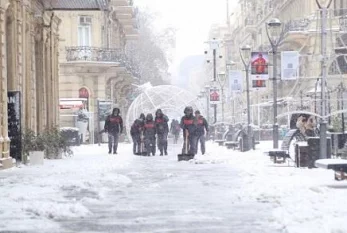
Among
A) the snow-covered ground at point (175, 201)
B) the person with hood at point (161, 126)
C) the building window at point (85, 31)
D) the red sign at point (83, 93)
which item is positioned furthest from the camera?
the red sign at point (83, 93)

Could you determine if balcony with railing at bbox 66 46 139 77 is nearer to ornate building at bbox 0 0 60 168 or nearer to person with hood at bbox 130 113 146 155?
ornate building at bbox 0 0 60 168

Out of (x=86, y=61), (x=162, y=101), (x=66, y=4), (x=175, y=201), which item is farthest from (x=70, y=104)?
(x=175, y=201)

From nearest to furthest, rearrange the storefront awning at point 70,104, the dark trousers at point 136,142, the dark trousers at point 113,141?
1. the dark trousers at point 136,142
2. the dark trousers at point 113,141
3. the storefront awning at point 70,104

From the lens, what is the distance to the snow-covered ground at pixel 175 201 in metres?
9.58

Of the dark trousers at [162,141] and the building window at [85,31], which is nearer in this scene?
the dark trousers at [162,141]

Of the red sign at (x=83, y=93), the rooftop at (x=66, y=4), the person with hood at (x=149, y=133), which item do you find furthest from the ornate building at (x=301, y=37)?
the red sign at (x=83, y=93)

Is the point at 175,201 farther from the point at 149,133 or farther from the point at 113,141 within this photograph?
the point at 113,141

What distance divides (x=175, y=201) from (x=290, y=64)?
14.6 m

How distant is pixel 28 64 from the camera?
1029 inches

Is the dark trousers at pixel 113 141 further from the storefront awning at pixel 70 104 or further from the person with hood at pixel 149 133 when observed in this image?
the storefront awning at pixel 70 104

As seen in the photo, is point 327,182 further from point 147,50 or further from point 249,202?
point 147,50

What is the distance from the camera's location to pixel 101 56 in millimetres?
47594

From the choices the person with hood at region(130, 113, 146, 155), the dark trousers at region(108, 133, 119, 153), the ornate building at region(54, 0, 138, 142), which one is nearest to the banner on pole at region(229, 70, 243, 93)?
the dark trousers at region(108, 133, 119, 153)

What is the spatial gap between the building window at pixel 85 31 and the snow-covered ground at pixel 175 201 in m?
29.7
